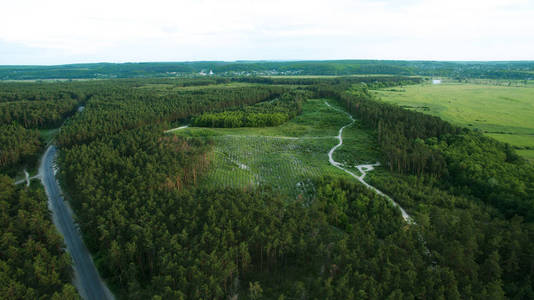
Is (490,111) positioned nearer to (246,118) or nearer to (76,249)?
(246,118)

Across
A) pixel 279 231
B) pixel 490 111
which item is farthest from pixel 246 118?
pixel 490 111

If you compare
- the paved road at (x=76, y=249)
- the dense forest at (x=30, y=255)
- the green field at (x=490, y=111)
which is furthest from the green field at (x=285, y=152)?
the green field at (x=490, y=111)

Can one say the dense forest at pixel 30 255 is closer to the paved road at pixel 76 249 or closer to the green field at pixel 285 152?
the paved road at pixel 76 249

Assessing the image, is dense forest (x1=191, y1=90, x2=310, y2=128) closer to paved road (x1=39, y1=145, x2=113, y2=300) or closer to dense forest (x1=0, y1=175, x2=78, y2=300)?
paved road (x1=39, y1=145, x2=113, y2=300)

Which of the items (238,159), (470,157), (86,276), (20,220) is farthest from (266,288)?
(470,157)

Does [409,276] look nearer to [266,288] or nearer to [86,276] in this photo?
[266,288]

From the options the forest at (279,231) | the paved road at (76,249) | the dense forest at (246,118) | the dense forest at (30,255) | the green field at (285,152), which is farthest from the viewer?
the dense forest at (246,118)

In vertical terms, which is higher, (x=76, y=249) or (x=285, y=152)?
(x=285, y=152)
